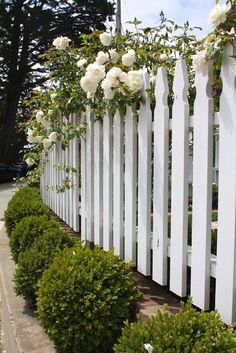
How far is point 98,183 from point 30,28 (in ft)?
85.8

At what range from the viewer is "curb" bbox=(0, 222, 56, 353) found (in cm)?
256

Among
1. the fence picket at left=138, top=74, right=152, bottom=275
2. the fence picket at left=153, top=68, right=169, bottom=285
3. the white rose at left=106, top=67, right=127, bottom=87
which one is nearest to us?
the fence picket at left=153, top=68, right=169, bottom=285

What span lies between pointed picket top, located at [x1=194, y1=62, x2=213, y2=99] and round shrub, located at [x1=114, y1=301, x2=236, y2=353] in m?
1.03

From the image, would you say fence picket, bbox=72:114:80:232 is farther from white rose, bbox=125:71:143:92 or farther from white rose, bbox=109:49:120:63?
white rose, bbox=125:71:143:92

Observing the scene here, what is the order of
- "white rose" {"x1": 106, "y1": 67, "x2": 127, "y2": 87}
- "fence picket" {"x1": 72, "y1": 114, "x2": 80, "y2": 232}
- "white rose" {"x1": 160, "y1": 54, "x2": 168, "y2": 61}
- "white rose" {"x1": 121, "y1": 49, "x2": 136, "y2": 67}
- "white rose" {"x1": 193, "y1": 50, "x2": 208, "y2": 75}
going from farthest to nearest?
"fence picket" {"x1": 72, "y1": 114, "x2": 80, "y2": 232}
"white rose" {"x1": 160, "y1": 54, "x2": 168, "y2": 61}
"white rose" {"x1": 121, "y1": 49, "x2": 136, "y2": 67}
"white rose" {"x1": 106, "y1": 67, "x2": 127, "y2": 87}
"white rose" {"x1": 193, "y1": 50, "x2": 208, "y2": 75}

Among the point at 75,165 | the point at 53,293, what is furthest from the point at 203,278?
the point at 75,165

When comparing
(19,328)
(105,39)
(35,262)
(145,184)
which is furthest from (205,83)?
(19,328)

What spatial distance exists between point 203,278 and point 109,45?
2221 mm

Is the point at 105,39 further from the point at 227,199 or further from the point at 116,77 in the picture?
the point at 227,199

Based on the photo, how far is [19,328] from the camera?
9.29 feet

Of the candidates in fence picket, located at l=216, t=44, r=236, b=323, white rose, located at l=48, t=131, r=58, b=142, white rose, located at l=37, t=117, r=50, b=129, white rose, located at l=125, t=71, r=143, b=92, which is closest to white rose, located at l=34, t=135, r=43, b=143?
A: white rose, located at l=37, t=117, r=50, b=129

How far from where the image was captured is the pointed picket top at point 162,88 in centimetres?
256

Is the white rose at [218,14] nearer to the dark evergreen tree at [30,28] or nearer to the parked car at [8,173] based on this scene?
the parked car at [8,173]

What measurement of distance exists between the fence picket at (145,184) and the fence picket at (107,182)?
53cm
